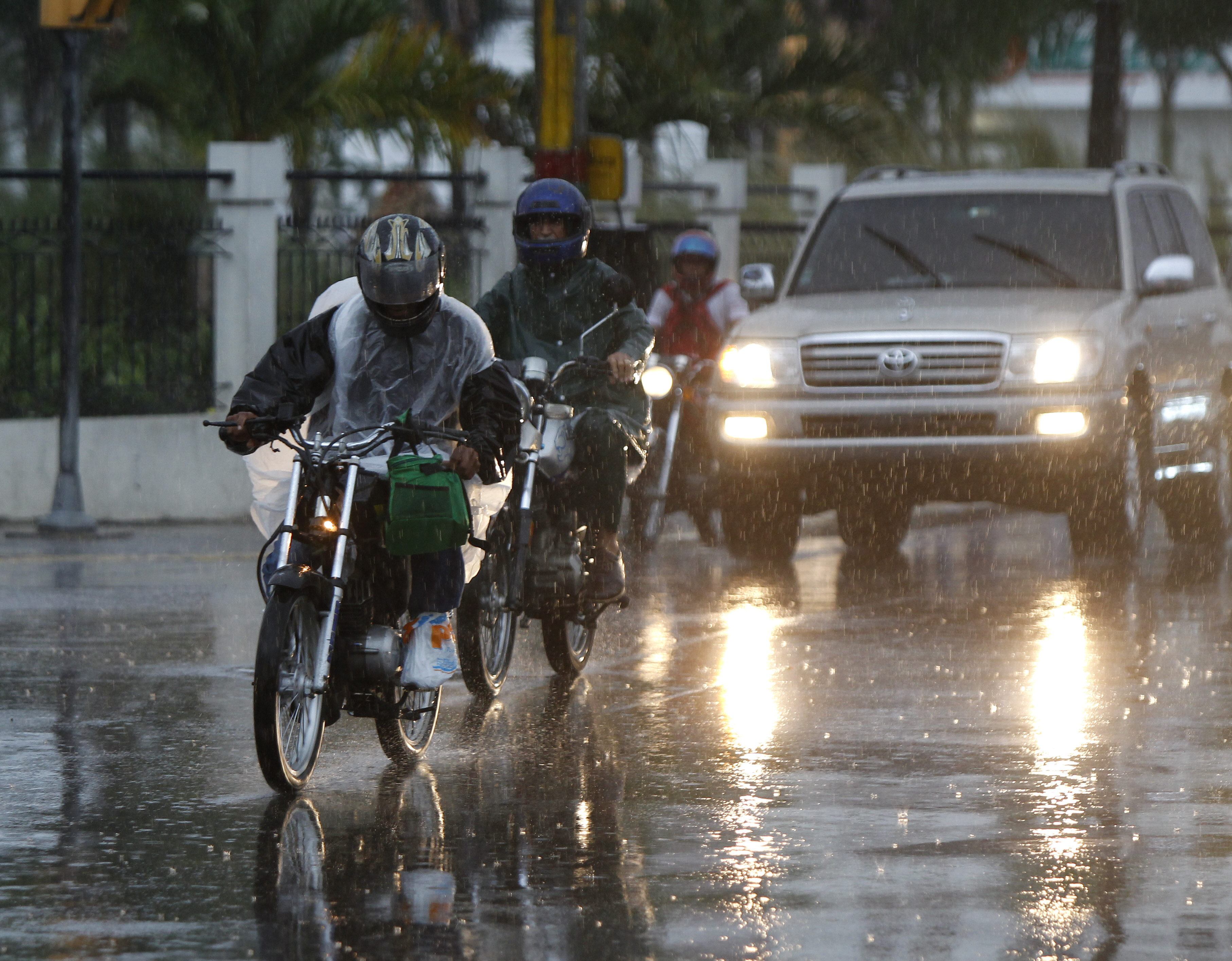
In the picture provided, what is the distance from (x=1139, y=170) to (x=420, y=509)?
9.33 m

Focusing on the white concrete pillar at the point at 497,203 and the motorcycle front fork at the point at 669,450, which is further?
the white concrete pillar at the point at 497,203

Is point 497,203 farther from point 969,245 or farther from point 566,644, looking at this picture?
point 566,644

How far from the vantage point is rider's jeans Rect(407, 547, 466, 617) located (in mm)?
7617

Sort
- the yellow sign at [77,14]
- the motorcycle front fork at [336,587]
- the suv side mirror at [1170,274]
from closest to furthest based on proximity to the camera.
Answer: the motorcycle front fork at [336,587] → the suv side mirror at [1170,274] → the yellow sign at [77,14]

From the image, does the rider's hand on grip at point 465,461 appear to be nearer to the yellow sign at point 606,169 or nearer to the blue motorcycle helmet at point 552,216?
the blue motorcycle helmet at point 552,216

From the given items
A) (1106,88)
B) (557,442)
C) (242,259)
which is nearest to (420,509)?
(557,442)

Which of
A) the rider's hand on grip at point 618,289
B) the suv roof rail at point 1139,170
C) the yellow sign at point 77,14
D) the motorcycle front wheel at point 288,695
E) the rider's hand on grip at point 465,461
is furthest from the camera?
the yellow sign at point 77,14

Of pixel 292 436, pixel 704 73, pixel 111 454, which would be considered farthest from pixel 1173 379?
pixel 704 73

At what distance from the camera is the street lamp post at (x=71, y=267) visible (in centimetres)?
1550

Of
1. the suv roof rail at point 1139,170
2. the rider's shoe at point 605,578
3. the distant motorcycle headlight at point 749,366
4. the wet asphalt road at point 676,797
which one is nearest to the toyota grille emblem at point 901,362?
the distant motorcycle headlight at point 749,366

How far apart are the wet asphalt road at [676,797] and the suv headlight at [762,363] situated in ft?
6.69

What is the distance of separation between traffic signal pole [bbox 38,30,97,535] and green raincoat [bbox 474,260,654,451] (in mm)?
6548

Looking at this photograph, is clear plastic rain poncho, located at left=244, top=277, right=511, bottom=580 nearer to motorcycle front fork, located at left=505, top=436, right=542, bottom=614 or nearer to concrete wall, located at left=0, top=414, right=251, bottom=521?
motorcycle front fork, located at left=505, top=436, right=542, bottom=614

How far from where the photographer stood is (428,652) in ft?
24.7
